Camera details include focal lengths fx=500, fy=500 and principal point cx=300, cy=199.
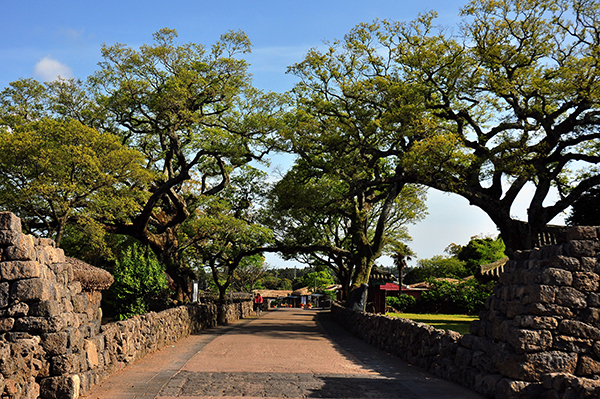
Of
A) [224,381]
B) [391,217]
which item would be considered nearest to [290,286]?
[391,217]

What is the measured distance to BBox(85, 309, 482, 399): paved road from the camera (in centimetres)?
732

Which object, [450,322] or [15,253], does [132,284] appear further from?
[450,322]

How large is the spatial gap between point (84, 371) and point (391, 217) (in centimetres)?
2765

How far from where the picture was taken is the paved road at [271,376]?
732cm

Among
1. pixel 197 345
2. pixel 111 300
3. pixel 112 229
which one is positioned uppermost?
pixel 112 229

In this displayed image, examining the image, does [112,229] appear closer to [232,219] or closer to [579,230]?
[232,219]

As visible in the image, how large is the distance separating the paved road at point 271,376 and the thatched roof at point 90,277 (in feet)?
13.0

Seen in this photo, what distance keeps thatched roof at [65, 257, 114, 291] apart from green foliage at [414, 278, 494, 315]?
80.5 feet

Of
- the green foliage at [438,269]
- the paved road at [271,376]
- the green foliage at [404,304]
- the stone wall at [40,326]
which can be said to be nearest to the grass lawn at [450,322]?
the paved road at [271,376]

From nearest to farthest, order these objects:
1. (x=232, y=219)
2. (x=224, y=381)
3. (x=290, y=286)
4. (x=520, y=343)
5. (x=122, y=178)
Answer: (x=520, y=343) < (x=224, y=381) < (x=122, y=178) < (x=232, y=219) < (x=290, y=286)

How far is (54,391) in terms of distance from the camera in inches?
263

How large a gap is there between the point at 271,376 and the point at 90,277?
9.49 meters

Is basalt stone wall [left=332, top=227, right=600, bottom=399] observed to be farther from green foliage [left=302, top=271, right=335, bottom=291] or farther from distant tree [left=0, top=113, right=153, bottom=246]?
green foliage [left=302, top=271, right=335, bottom=291]

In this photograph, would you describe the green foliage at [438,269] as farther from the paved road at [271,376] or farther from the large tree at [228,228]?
the paved road at [271,376]
